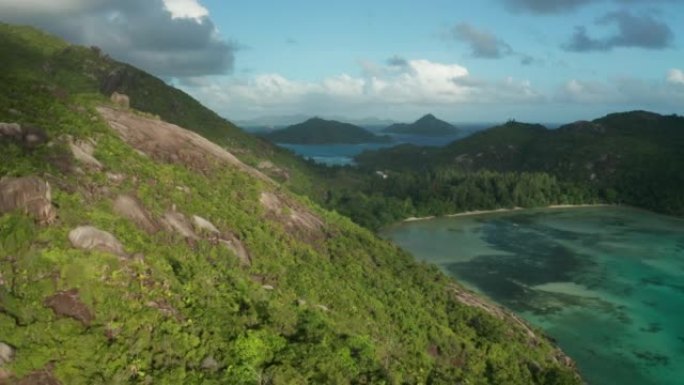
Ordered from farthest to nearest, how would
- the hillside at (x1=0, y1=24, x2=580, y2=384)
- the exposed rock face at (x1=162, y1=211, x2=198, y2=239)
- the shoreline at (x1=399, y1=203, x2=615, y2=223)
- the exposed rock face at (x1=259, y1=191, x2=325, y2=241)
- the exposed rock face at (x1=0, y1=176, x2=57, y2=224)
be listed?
1. the shoreline at (x1=399, y1=203, x2=615, y2=223)
2. the exposed rock face at (x1=259, y1=191, x2=325, y2=241)
3. the exposed rock face at (x1=162, y1=211, x2=198, y2=239)
4. the exposed rock face at (x1=0, y1=176, x2=57, y2=224)
5. the hillside at (x1=0, y1=24, x2=580, y2=384)

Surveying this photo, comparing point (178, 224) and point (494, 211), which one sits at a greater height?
point (178, 224)

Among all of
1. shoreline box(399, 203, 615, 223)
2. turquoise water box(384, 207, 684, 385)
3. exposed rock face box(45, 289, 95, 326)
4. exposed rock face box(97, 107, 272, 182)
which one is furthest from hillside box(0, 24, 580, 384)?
shoreline box(399, 203, 615, 223)

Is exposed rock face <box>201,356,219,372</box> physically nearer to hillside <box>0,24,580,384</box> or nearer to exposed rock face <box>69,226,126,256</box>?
hillside <box>0,24,580,384</box>

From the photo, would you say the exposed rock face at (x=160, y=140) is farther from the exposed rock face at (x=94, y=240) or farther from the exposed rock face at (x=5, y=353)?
the exposed rock face at (x=5, y=353)

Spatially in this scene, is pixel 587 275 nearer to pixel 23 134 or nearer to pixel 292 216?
pixel 292 216

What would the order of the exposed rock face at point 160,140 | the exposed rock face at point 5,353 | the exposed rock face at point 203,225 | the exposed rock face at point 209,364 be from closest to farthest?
the exposed rock face at point 5,353 → the exposed rock face at point 209,364 → the exposed rock face at point 203,225 → the exposed rock face at point 160,140

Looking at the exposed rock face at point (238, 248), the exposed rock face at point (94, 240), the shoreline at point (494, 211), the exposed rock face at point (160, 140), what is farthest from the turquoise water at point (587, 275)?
the exposed rock face at point (94, 240)

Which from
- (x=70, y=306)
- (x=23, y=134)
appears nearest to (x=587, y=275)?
(x=23, y=134)
